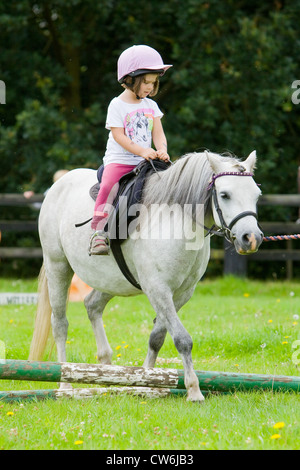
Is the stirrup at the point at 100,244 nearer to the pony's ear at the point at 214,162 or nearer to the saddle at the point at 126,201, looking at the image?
the saddle at the point at 126,201

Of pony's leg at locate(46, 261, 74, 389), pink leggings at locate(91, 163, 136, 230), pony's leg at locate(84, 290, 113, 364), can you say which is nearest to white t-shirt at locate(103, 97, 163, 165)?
pink leggings at locate(91, 163, 136, 230)

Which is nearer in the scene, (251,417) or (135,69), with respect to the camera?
(251,417)

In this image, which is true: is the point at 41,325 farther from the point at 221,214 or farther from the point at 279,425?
the point at 279,425

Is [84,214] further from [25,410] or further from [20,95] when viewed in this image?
[20,95]

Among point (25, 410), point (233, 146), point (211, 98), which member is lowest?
point (25, 410)

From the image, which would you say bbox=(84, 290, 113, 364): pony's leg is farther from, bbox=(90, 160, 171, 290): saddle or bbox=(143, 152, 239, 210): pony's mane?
bbox=(143, 152, 239, 210): pony's mane

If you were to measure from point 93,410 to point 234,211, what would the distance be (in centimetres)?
164

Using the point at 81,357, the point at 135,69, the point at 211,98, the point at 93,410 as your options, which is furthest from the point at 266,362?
the point at 211,98

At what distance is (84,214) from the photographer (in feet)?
17.9

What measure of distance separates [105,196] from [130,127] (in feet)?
1.84

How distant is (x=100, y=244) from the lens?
4.90m

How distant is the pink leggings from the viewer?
5.00 meters

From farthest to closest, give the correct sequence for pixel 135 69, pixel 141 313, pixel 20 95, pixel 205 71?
pixel 20 95
pixel 205 71
pixel 141 313
pixel 135 69

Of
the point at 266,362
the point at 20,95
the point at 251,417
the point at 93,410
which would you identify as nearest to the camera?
the point at 251,417
